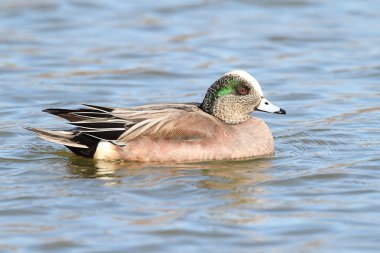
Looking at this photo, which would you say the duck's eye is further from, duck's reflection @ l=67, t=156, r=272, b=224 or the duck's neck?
duck's reflection @ l=67, t=156, r=272, b=224

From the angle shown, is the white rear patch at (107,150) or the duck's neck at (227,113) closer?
the white rear patch at (107,150)

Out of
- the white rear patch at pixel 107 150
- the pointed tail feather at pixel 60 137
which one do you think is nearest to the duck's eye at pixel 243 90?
the white rear patch at pixel 107 150

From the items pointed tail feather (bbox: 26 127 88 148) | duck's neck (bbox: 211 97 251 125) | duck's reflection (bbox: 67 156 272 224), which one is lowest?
duck's reflection (bbox: 67 156 272 224)

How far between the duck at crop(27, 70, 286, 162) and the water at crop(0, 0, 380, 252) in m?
0.12

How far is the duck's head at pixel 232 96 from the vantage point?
369 inches

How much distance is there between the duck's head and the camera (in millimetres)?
9375

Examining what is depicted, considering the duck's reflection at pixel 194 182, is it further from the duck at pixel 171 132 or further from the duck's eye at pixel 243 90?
the duck's eye at pixel 243 90

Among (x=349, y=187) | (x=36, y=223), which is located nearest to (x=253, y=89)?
(x=349, y=187)

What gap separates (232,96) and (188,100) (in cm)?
251

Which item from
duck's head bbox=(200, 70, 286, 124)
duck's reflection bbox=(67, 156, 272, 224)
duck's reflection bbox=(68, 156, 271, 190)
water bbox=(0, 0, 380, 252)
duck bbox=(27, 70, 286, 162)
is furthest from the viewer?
duck's head bbox=(200, 70, 286, 124)

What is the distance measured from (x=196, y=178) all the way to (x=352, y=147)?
1875 mm

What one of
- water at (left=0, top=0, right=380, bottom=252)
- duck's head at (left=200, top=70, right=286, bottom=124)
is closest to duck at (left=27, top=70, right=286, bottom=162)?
duck's head at (left=200, top=70, right=286, bottom=124)

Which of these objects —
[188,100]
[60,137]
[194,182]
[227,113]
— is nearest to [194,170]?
[194,182]

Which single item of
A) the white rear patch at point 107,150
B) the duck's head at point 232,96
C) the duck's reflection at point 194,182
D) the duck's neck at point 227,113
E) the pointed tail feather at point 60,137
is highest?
the duck's head at point 232,96
